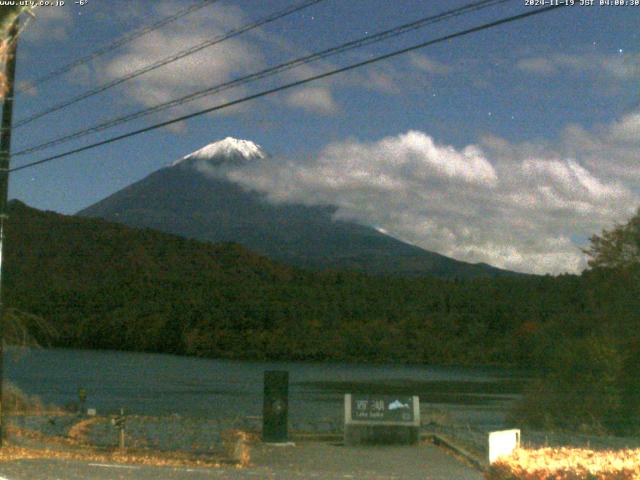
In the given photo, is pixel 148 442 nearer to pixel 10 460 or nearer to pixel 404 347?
pixel 10 460

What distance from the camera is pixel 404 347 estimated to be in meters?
123

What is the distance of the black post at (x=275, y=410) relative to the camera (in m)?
20.4

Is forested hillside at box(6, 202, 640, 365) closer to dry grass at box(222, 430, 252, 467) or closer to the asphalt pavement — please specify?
dry grass at box(222, 430, 252, 467)

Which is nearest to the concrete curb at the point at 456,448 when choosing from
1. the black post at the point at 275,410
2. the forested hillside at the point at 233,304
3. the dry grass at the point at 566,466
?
the black post at the point at 275,410

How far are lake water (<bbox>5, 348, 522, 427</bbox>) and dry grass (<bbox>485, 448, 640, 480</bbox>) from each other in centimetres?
3432

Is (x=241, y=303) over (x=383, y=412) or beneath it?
over

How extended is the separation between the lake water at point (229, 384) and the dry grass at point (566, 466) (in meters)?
34.3

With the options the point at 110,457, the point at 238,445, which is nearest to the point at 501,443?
the point at 238,445

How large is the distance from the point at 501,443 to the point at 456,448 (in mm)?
9709

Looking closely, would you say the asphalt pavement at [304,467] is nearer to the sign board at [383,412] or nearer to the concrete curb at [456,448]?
the concrete curb at [456,448]

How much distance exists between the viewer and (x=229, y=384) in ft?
287

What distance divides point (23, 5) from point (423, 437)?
17067 millimetres

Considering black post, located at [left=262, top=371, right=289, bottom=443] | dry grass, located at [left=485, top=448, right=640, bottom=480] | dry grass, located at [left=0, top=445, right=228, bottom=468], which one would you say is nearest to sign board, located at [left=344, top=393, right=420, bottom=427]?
black post, located at [left=262, top=371, right=289, bottom=443]

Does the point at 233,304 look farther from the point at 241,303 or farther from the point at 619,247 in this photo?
the point at 619,247
